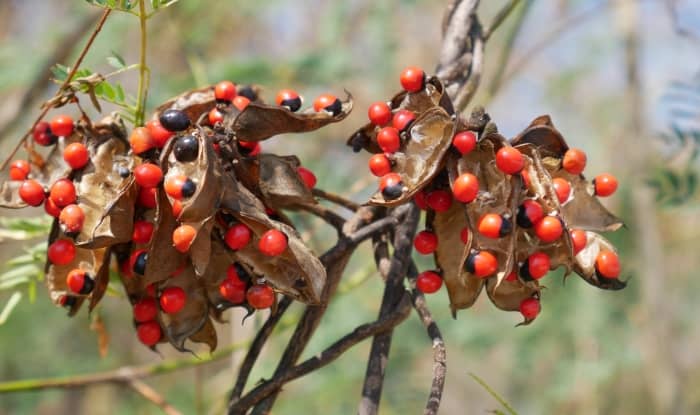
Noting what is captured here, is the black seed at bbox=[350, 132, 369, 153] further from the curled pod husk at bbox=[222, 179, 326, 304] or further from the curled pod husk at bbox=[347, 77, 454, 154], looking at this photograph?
the curled pod husk at bbox=[222, 179, 326, 304]

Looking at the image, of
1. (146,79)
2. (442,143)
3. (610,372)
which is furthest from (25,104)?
(610,372)

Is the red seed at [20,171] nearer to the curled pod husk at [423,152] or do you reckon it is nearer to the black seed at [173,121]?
the black seed at [173,121]

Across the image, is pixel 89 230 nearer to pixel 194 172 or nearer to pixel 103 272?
pixel 103 272

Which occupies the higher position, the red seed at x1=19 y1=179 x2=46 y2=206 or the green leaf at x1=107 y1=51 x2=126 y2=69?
the green leaf at x1=107 y1=51 x2=126 y2=69

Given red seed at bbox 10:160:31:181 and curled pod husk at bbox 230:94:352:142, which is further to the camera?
red seed at bbox 10:160:31:181

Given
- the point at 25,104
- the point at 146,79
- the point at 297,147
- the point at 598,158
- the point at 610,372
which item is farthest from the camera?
the point at 598,158

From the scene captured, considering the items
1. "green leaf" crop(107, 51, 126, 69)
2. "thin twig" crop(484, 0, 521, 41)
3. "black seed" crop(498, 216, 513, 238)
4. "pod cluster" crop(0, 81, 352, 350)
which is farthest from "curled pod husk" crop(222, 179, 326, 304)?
"thin twig" crop(484, 0, 521, 41)

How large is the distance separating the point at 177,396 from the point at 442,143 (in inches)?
138

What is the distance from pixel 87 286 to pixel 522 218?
0.54m

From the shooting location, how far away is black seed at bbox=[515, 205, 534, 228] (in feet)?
2.96

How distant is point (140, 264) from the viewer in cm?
95

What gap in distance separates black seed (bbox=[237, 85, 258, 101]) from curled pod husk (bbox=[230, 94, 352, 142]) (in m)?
0.14

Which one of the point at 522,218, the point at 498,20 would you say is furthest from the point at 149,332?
the point at 498,20

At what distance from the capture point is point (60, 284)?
1066 mm
